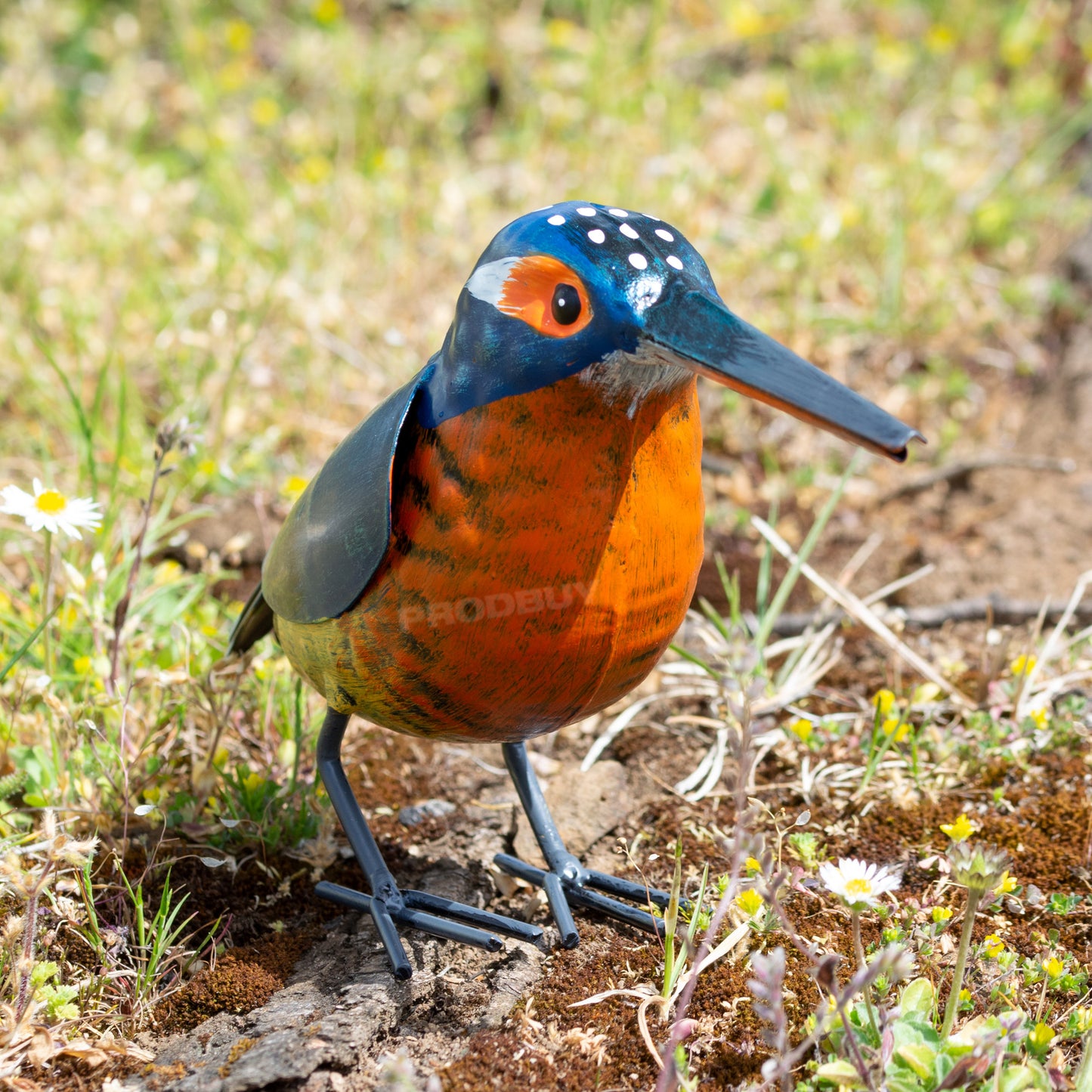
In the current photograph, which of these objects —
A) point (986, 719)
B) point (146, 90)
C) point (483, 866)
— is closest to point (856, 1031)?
point (483, 866)

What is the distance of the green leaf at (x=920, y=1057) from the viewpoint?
1505 mm

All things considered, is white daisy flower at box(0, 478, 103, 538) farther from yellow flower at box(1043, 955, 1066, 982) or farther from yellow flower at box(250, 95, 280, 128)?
yellow flower at box(250, 95, 280, 128)

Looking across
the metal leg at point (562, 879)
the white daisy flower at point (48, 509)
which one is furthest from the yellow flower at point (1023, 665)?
the white daisy flower at point (48, 509)

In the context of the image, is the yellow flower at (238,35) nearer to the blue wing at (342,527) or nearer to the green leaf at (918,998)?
the blue wing at (342,527)

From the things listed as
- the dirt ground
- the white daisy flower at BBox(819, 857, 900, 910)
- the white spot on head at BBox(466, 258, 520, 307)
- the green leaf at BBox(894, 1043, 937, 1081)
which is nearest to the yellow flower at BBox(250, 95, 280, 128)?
the dirt ground

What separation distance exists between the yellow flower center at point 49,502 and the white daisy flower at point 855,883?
136 centimetres

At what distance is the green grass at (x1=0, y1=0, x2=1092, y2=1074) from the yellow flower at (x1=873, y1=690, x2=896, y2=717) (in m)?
1.12

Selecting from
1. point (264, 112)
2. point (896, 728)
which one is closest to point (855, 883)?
point (896, 728)

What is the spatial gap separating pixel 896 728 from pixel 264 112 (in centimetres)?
415

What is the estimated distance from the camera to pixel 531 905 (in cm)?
210

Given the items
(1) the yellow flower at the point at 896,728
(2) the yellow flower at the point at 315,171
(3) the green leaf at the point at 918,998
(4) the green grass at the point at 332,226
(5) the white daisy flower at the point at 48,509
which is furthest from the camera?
(2) the yellow flower at the point at 315,171

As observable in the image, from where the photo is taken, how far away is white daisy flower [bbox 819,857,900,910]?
1487 millimetres

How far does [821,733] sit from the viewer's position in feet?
8.19

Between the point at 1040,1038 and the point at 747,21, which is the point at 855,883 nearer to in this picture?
the point at 1040,1038
